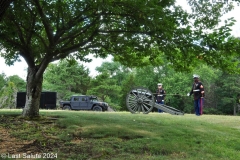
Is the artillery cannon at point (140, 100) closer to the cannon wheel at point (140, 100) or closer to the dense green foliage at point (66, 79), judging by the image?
the cannon wheel at point (140, 100)

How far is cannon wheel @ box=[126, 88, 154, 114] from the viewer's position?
12.7 metres

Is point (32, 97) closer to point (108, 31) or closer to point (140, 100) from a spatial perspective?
point (108, 31)

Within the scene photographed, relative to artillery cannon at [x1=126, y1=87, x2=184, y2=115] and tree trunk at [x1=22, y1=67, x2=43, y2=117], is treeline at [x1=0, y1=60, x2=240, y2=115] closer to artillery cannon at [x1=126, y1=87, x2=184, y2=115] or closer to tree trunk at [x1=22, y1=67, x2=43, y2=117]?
artillery cannon at [x1=126, y1=87, x2=184, y2=115]

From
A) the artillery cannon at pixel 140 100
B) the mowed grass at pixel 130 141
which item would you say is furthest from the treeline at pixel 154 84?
the mowed grass at pixel 130 141

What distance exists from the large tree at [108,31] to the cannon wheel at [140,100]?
222 cm

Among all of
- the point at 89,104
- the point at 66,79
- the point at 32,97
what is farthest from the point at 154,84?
the point at 32,97

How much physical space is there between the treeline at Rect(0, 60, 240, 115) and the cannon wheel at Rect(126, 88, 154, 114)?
1076 inches

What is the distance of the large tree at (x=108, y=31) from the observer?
7.19m

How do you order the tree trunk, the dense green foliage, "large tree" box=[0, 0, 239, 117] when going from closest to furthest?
"large tree" box=[0, 0, 239, 117] → the tree trunk → the dense green foliage

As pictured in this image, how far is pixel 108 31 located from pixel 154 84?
126 ft

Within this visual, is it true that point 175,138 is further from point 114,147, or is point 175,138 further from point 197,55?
point 197,55

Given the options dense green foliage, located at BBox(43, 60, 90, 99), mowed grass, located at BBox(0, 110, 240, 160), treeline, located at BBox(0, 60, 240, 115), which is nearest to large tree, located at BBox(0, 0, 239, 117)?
mowed grass, located at BBox(0, 110, 240, 160)

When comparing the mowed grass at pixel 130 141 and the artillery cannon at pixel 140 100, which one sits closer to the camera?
the mowed grass at pixel 130 141

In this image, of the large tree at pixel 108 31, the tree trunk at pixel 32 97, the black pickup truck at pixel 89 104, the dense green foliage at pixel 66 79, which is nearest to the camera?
the large tree at pixel 108 31
